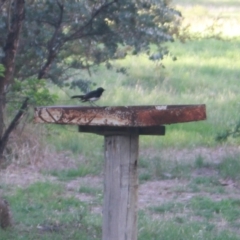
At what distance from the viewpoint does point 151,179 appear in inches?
370

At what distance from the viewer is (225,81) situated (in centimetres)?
1702

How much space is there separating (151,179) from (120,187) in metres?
5.08

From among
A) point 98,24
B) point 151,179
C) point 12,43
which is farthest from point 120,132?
point 151,179

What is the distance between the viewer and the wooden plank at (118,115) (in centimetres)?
408

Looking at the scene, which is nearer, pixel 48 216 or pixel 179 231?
pixel 179 231

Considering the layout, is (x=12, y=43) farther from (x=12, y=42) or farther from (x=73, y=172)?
(x=73, y=172)

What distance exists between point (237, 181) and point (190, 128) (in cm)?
311

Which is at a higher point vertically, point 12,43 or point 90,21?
point 90,21

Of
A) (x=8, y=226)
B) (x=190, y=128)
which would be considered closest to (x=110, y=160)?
(x=8, y=226)

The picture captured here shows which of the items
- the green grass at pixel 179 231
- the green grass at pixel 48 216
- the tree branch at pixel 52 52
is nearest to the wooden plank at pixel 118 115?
the green grass at pixel 48 216

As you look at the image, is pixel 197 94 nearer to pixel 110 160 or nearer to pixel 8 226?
pixel 8 226

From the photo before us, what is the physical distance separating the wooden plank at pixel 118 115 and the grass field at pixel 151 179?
238 cm

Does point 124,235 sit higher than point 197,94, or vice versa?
point 197,94

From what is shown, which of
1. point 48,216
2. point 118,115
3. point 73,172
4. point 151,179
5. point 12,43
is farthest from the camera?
point 73,172
